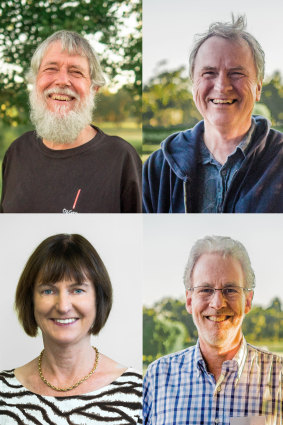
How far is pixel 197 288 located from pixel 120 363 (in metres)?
0.47

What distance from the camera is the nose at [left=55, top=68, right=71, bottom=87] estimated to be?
3010 mm

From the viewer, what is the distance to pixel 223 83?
2971mm

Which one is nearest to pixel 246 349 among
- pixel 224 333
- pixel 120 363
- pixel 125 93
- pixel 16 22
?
pixel 224 333

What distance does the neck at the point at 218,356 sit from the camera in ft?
9.82

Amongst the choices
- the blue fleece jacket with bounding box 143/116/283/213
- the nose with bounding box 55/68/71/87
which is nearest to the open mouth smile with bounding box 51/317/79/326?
the blue fleece jacket with bounding box 143/116/283/213

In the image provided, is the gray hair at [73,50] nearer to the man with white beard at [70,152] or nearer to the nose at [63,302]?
the man with white beard at [70,152]

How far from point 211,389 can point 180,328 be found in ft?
0.95

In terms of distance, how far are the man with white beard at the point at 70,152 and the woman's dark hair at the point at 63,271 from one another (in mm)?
153

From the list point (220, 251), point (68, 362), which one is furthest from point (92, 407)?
point (220, 251)

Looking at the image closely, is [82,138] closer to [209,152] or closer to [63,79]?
[63,79]

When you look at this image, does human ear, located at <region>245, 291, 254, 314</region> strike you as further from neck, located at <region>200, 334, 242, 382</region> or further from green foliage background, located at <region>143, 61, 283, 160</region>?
green foliage background, located at <region>143, 61, 283, 160</region>

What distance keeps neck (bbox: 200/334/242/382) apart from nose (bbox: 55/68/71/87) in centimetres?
130

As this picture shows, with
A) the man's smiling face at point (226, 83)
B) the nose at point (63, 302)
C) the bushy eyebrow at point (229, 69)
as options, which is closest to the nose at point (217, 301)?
the nose at point (63, 302)

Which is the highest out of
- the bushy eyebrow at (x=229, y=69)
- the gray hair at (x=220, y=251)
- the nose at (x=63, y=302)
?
the bushy eyebrow at (x=229, y=69)
